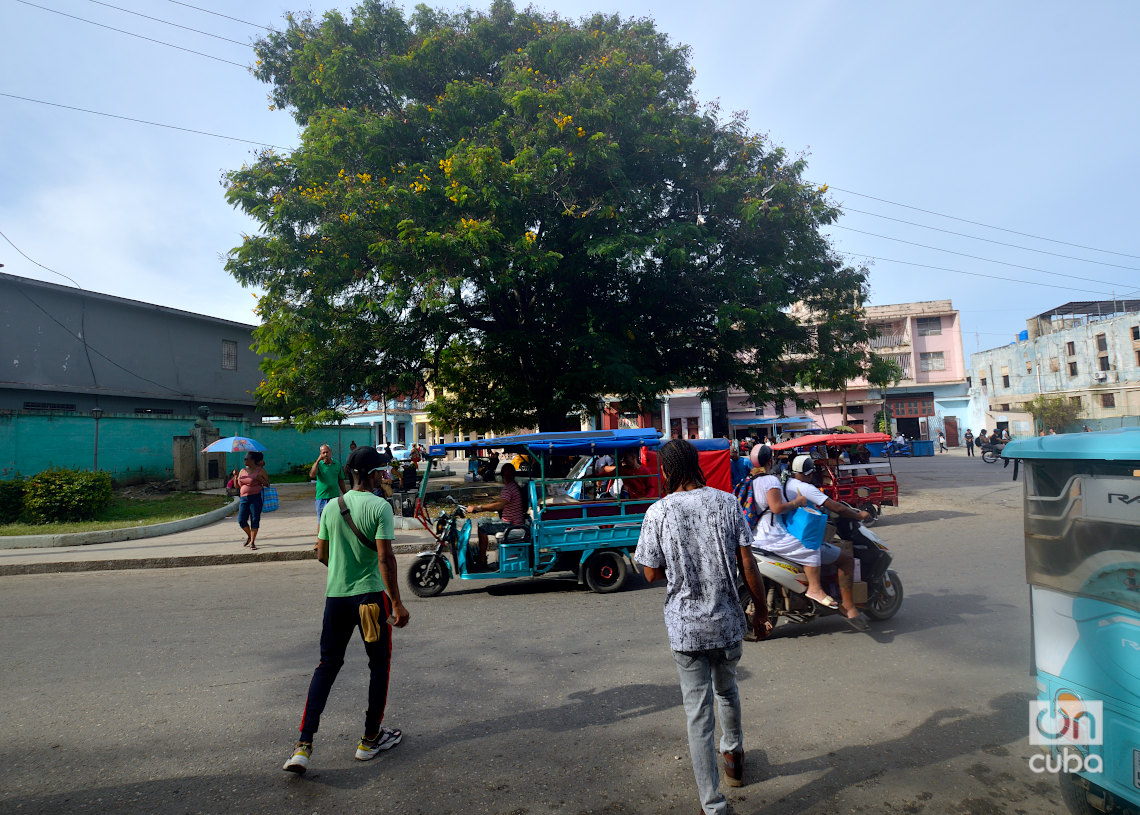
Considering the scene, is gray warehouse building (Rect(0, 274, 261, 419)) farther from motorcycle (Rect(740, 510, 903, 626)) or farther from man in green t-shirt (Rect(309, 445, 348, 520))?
motorcycle (Rect(740, 510, 903, 626))

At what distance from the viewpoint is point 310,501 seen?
1988 cm

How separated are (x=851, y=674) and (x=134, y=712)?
4.85m

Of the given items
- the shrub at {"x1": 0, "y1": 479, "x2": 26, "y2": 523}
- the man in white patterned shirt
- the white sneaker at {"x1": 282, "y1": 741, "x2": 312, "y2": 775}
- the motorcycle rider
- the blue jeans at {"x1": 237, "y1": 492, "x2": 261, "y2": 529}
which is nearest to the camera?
the man in white patterned shirt

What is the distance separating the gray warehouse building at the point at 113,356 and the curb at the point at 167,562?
14.4 m

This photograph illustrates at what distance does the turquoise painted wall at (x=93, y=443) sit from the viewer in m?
18.0

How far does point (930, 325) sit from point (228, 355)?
1716 inches

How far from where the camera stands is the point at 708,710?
9.82 ft

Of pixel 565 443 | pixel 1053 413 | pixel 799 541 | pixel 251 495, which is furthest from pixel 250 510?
pixel 1053 413

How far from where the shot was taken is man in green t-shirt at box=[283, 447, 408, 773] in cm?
365

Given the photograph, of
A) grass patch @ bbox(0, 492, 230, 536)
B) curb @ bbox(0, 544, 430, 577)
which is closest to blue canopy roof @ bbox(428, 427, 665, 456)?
curb @ bbox(0, 544, 430, 577)

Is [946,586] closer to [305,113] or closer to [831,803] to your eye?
[831,803]

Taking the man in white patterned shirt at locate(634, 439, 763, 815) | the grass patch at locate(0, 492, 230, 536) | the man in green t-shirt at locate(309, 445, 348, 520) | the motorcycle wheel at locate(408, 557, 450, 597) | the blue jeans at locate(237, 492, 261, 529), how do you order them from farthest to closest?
1. the grass patch at locate(0, 492, 230, 536)
2. the blue jeans at locate(237, 492, 261, 529)
3. the man in green t-shirt at locate(309, 445, 348, 520)
4. the motorcycle wheel at locate(408, 557, 450, 597)
5. the man in white patterned shirt at locate(634, 439, 763, 815)

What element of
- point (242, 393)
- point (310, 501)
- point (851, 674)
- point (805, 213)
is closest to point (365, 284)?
point (310, 501)

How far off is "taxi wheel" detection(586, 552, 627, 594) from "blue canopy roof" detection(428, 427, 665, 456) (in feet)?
4.26
